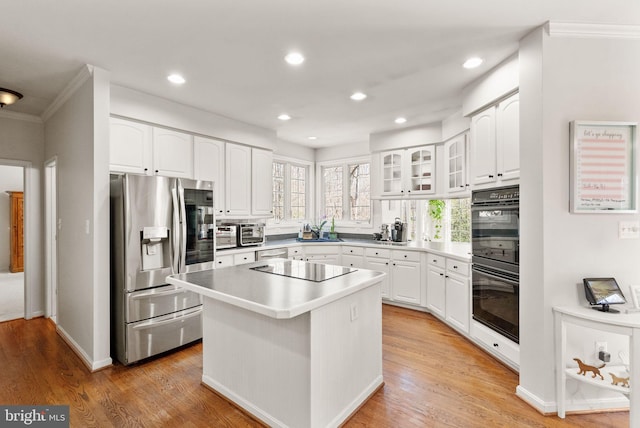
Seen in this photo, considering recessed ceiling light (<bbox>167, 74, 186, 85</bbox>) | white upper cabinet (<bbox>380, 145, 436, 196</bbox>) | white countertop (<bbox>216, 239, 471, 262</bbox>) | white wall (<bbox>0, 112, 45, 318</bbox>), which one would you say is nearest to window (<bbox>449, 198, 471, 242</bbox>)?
white countertop (<bbox>216, 239, 471, 262</bbox>)

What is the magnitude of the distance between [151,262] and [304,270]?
1.51m

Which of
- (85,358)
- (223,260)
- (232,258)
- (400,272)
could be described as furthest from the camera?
(400,272)

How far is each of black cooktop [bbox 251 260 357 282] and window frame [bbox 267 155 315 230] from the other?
8.97ft

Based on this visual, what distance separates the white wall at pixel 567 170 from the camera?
6.96 ft

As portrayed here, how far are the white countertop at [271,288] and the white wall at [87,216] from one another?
108cm

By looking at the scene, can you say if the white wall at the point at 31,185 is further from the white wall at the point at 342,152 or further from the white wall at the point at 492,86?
the white wall at the point at 492,86

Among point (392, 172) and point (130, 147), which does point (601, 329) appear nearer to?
point (392, 172)

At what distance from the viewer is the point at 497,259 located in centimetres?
273

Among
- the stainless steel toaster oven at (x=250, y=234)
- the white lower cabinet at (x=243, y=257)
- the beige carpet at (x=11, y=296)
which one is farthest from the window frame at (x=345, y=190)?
the beige carpet at (x=11, y=296)

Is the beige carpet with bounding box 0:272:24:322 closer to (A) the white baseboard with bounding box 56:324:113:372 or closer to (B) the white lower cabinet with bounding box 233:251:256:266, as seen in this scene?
(A) the white baseboard with bounding box 56:324:113:372

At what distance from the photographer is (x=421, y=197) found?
4531 millimetres

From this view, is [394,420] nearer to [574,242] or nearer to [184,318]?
[574,242]

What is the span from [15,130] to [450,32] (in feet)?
16.0

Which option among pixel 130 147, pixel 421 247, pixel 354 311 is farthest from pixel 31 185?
pixel 421 247
